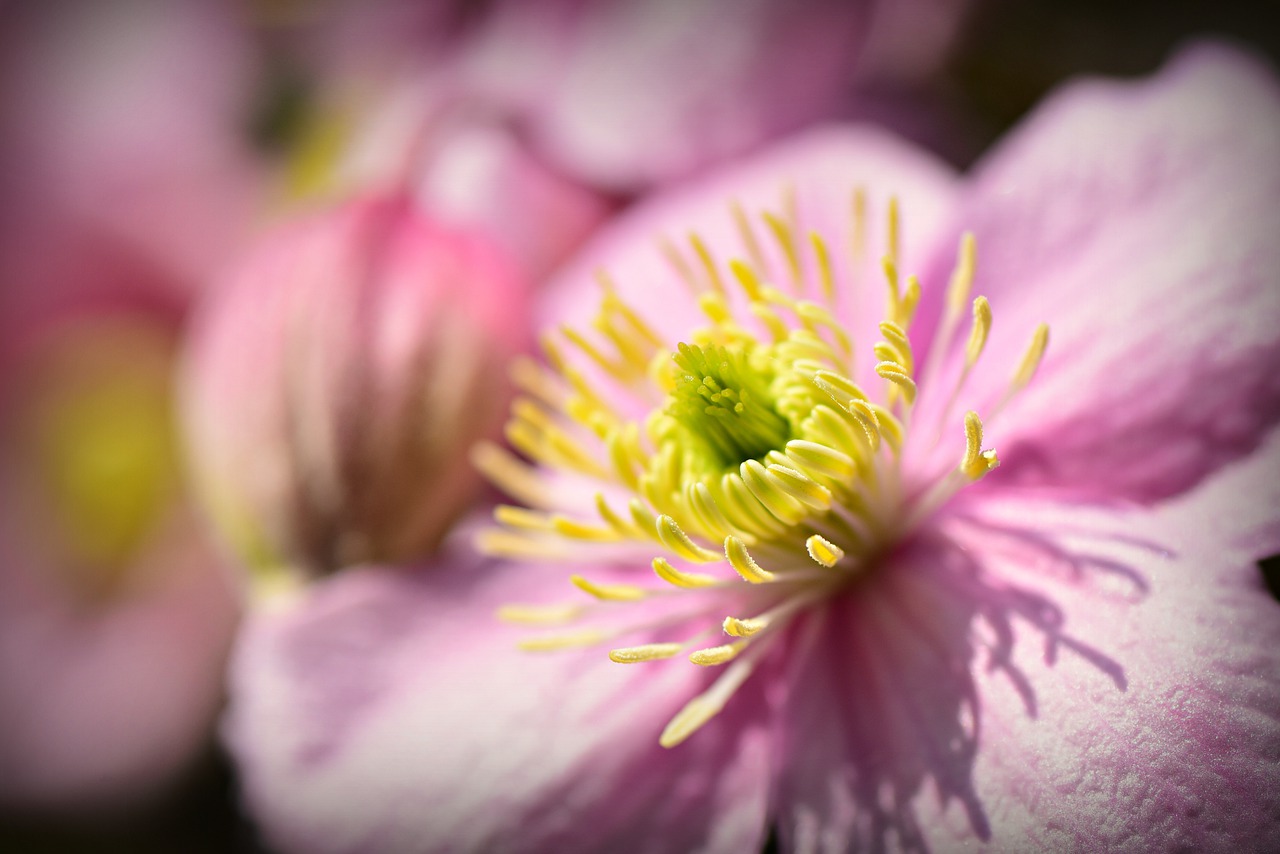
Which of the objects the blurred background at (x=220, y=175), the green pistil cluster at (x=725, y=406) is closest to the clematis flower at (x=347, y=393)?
the blurred background at (x=220, y=175)

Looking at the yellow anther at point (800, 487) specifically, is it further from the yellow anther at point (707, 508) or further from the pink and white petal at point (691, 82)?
the pink and white petal at point (691, 82)

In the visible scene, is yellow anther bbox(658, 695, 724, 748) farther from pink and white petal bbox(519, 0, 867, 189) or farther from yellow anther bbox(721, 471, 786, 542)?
pink and white petal bbox(519, 0, 867, 189)

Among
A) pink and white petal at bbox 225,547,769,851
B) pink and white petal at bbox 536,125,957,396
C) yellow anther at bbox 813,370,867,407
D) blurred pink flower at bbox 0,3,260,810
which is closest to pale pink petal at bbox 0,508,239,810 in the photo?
blurred pink flower at bbox 0,3,260,810

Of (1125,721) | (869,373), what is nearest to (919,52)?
(869,373)

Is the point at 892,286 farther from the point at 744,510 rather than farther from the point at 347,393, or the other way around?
the point at 347,393

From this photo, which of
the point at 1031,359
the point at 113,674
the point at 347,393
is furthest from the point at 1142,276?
the point at 113,674

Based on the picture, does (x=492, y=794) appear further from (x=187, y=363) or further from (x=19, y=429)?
(x=19, y=429)

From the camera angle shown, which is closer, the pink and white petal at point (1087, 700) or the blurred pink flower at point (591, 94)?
the pink and white petal at point (1087, 700)
